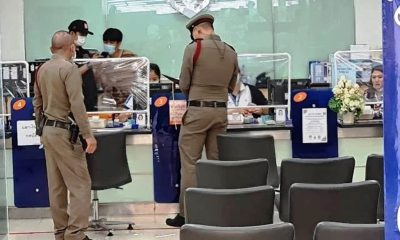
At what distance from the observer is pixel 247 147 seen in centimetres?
509

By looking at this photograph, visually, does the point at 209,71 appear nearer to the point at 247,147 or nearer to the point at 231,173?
the point at 247,147

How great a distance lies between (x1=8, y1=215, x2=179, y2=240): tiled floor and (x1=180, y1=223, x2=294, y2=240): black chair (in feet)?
8.60

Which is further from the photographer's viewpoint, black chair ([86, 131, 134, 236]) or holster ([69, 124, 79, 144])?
black chair ([86, 131, 134, 236])

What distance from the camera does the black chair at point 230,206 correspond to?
3.44m

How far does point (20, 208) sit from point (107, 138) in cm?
126

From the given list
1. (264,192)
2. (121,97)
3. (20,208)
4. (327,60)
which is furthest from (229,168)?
(327,60)

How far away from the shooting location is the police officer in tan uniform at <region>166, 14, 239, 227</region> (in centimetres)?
524

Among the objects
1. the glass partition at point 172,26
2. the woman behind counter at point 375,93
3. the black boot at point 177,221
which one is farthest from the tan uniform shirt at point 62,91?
the glass partition at point 172,26

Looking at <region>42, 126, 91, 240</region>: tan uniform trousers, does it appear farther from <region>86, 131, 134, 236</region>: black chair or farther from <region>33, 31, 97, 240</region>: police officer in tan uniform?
<region>86, 131, 134, 236</region>: black chair

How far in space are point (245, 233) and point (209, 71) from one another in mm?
2693

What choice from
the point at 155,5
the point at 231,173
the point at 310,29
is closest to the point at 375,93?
the point at 231,173

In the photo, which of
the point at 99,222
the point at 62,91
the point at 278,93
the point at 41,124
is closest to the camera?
the point at 62,91

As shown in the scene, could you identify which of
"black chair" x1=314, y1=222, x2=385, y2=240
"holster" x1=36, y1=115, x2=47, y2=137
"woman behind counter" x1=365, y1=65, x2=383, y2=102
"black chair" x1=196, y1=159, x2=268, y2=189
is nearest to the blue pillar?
"black chair" x1=314, y1=222, x2=385, y2=240

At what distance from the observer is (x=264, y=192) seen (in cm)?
347
